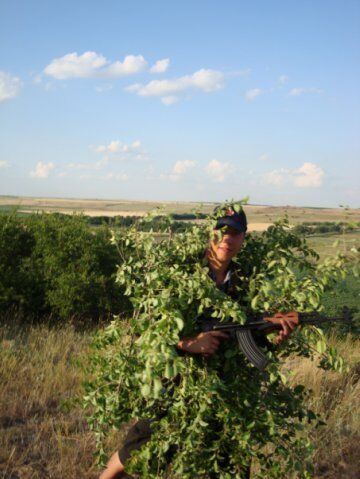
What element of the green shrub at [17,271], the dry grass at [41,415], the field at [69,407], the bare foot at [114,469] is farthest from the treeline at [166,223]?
the green shrub at [17,271]

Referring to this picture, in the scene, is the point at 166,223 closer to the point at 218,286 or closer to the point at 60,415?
the point at 218,286

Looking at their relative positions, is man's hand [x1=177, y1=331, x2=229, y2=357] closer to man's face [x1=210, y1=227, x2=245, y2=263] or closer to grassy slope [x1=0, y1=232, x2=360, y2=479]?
man's face [x1=210, y1=227, x2=245, y2=263]

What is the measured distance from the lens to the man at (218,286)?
276 centimetres

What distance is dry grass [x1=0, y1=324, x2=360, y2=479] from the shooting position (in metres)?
4.19

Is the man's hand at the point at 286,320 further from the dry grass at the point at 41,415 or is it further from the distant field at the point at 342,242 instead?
the dry grass at the point at 41,415

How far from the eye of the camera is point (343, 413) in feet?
17.9

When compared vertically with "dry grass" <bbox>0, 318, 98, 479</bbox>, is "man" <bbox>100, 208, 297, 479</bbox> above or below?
above

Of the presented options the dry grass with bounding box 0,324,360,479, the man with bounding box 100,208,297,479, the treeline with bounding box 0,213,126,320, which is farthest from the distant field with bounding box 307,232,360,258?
the treeline with bounding box 0,213,126,320

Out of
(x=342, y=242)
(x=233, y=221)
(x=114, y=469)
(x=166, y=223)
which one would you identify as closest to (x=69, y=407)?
(x=114, y=469)

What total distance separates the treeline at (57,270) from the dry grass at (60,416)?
1.74 meters

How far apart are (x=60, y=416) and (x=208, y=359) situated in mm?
3067

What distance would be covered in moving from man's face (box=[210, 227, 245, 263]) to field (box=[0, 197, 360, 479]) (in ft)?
1.04

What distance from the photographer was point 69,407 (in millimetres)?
3398

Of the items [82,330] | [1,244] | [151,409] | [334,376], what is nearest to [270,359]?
[151,409]
